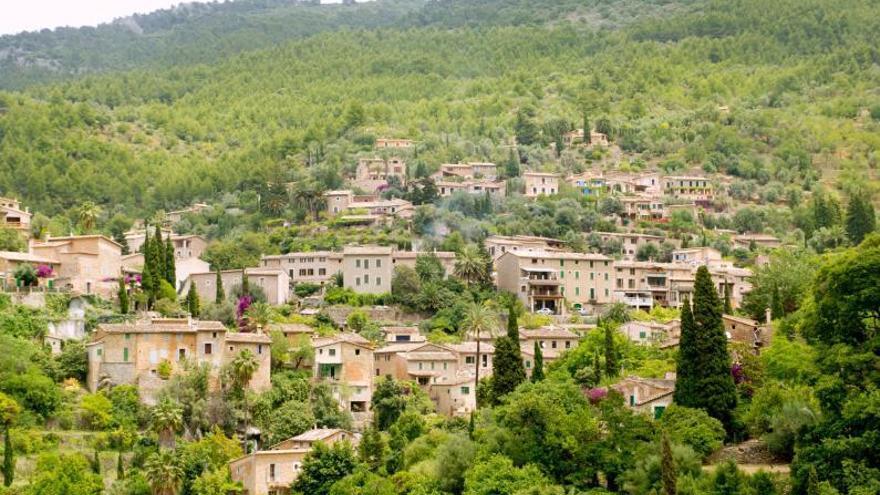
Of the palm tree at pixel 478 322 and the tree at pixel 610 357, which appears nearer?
the tree at pixel 610 357

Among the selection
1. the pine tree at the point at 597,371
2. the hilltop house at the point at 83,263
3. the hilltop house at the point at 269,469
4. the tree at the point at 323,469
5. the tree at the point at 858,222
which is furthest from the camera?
the tree at the point at 858,222

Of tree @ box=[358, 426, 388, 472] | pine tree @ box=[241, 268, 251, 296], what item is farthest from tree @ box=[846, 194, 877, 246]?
tree @ box=[358, 426, 388, 472]

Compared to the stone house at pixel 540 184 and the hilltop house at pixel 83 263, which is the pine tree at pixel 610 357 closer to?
the hilltop house at pixel 83 263

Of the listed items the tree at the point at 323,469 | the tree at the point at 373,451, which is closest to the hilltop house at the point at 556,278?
the tree at the point at 373,451

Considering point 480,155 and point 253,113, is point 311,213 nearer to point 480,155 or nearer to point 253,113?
point 480,155

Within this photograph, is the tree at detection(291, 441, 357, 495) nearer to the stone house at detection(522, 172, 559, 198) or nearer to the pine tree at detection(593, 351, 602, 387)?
the pine tree at detection(593, 351, 602, 387)

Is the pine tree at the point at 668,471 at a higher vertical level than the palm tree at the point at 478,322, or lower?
lower

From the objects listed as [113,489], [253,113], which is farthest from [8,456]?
[253,113]
